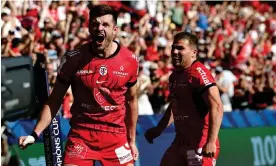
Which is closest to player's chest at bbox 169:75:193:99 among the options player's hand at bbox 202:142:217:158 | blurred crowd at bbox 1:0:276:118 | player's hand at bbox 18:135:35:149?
player's hand at bbox 202:142:217:158

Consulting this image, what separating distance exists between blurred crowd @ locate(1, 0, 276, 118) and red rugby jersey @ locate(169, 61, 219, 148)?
3.73 meters

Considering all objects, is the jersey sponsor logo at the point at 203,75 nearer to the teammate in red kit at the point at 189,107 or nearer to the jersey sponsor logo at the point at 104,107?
the teammate in red kit at the point at 189,107

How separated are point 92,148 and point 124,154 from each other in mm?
353

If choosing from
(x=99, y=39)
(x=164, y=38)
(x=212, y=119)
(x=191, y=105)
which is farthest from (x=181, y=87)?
(x=164, y=38)

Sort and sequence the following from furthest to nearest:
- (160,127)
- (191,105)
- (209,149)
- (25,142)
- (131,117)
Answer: (160,127) → (191,105) → (209,149) → (131,117) → (25,142)

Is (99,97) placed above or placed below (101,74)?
below

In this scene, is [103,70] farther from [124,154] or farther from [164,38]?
[164,38]

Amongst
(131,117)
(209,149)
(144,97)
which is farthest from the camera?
(144,97)

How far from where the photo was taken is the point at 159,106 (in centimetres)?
1592

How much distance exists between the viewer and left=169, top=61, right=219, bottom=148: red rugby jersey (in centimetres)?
847

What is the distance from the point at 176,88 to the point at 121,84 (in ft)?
3.45

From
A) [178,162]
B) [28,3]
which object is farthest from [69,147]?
[28,3]

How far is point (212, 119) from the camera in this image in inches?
324

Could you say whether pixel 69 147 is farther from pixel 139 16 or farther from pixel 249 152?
pixel 139 16
